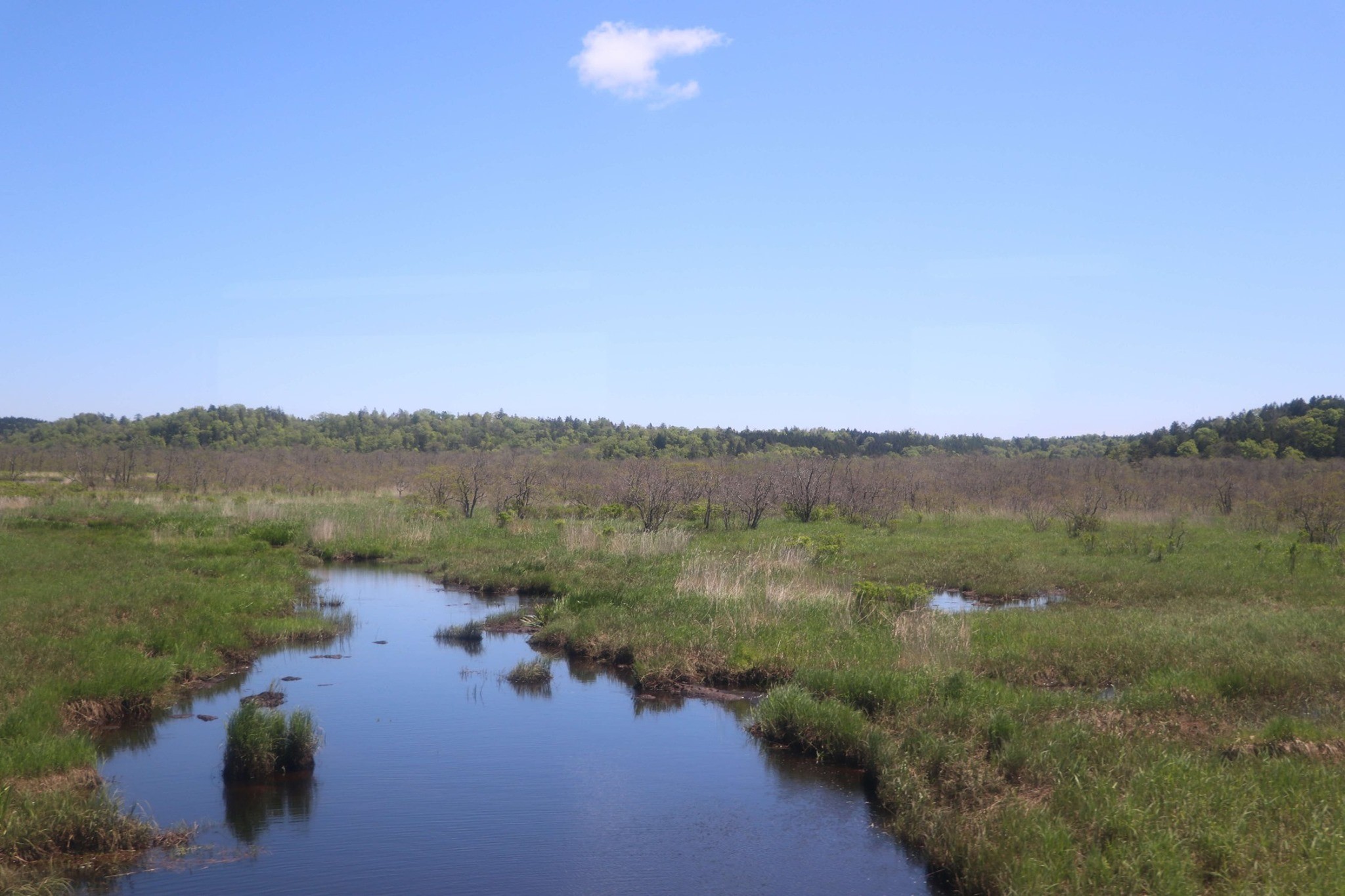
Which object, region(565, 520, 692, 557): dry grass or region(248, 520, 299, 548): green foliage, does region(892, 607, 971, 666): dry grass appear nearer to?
region(565, 520, 692, 557): dry grass

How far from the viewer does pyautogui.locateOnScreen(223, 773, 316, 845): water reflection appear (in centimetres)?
853

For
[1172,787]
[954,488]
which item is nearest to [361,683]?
[1172,787]

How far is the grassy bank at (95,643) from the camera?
25.2 feet

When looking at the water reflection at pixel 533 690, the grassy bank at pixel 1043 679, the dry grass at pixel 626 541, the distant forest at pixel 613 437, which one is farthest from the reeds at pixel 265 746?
the distant forest at pixel 613 437

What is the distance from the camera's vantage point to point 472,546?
92.2 feet

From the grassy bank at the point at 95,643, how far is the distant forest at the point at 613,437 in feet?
185

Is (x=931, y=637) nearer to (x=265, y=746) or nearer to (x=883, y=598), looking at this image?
(x=883, y=598)

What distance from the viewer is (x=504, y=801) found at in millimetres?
9305

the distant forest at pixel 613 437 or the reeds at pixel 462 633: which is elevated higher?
the distant forest at pixel 613 437

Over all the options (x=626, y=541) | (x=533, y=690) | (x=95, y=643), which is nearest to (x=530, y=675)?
(x=533, y=690)

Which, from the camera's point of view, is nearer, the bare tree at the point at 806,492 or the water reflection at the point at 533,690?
the water reflection at the point at 533,690

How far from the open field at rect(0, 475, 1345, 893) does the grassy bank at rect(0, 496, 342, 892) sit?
333mm

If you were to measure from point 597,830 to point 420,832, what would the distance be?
165 centimetres

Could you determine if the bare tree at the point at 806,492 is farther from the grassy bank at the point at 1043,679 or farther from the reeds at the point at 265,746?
the reeds at the point at 265,746
